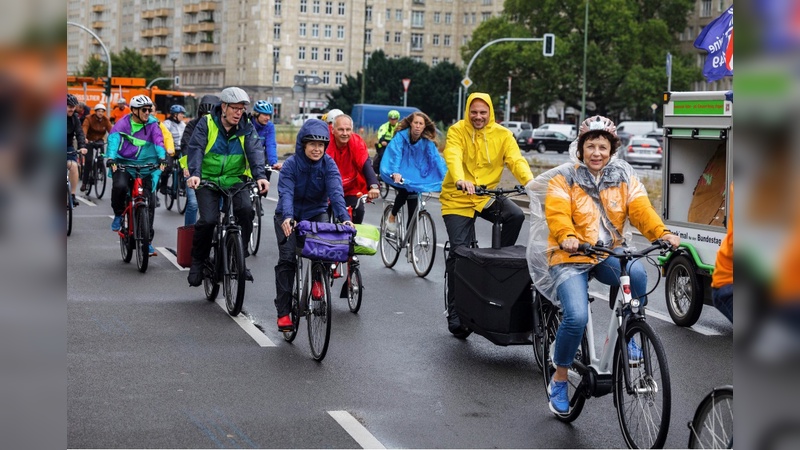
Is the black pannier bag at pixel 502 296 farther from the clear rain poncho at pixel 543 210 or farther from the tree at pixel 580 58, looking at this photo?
the tree at pixel 580 58

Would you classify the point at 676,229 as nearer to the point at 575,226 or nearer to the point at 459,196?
the point at 459,196

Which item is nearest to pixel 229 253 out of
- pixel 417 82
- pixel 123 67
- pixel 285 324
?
pixel 285 324

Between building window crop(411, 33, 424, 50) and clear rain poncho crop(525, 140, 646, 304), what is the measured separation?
146 meters

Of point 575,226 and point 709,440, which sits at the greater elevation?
point 575,226

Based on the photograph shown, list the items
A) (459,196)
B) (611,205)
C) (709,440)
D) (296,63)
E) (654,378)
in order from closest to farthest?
(709,440) → (654,378) → (611,205) → (459,196) → (296,63)

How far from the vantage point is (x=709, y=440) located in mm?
3811

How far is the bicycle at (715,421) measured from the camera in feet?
11.7

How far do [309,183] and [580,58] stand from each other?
75.2 m

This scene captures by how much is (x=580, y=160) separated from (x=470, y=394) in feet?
5.59

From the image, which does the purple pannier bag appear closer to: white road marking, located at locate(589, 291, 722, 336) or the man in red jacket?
white road marking, located at locate(589, 291, 722, 336)

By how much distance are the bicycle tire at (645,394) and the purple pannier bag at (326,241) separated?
288 cm

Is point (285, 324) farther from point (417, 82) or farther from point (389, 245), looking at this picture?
point (417, 82)

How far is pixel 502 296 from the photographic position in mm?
7418

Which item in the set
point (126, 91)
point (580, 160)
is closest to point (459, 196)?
point (580, 160)
